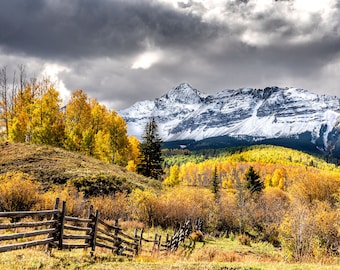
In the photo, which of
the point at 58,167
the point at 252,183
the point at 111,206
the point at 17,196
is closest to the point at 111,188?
the point at 111,206

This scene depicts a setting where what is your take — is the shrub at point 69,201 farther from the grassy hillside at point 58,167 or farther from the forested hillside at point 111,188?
the grassy hillside at point 58,167

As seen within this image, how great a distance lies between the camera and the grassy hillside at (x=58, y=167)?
129ft

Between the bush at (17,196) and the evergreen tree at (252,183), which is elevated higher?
the evergreen tree at (252,183)

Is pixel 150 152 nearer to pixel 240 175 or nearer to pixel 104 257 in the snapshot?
pixel 104 257

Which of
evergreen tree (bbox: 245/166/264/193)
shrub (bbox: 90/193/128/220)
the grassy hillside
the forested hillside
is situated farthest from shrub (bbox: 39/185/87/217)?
evergreen tree (bbox: 245/166/264/193)

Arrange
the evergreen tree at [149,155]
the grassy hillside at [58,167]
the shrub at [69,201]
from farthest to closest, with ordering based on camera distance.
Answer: the evergreen tree at [149,155], the grassy hillside at [58,167], the shrub at [69,201]

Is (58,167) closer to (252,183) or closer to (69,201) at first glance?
(69,201)

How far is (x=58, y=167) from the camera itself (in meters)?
42.2

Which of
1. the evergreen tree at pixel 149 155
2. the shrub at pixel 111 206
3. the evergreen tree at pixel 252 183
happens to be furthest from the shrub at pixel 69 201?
the evergreen tree at pixel 252 183

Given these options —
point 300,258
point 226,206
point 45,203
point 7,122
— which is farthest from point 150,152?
point 300,258

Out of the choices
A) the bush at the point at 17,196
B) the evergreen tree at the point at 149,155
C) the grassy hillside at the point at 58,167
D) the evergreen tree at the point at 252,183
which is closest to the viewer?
the bush at the point at 17,196

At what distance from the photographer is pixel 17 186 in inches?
1107

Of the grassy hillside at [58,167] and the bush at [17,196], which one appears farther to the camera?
the grassy hillside at [58,167]

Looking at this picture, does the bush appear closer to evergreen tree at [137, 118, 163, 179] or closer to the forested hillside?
the forested hillside
